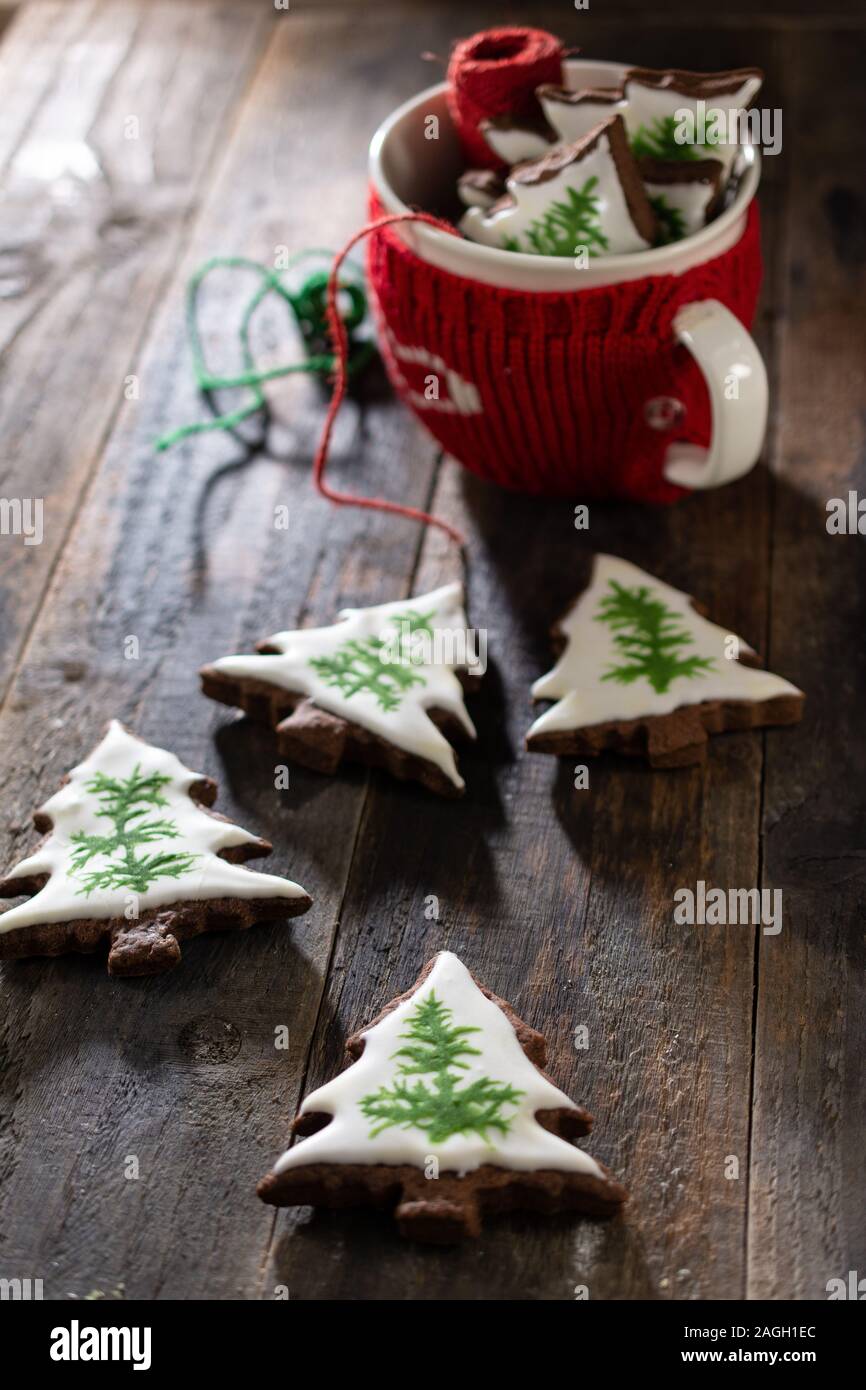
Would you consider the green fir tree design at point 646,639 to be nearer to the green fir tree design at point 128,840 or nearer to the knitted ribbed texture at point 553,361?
the knitted ribbed texture at point 553,361

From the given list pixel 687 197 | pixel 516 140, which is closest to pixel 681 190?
pixel 687 197

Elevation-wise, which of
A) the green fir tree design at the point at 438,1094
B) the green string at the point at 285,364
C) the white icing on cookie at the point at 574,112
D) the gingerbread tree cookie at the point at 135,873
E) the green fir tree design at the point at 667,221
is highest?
the white icing on cookie at the point at 574,112

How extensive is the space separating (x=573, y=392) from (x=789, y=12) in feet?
2.49

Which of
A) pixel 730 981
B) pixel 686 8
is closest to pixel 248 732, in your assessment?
pixel 730 981

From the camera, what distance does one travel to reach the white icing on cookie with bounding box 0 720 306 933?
0.76 metres

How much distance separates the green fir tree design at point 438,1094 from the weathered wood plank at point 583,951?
0.05 meters

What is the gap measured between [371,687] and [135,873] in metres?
0.18

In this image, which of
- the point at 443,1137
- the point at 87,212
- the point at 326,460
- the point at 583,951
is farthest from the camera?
the point at 87,212

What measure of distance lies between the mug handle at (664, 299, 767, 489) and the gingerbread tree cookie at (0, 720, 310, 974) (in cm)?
36

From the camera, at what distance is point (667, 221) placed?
0.88 metres

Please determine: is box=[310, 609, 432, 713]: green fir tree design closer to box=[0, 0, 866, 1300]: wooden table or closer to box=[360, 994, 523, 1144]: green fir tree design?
box=[0, 0, 866, 1300]: wooden table

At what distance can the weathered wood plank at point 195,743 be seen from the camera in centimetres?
68

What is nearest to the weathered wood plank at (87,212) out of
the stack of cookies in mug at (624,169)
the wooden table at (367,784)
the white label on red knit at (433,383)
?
the wooden table at (367,784)

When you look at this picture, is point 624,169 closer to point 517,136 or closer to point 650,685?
point 517,136
